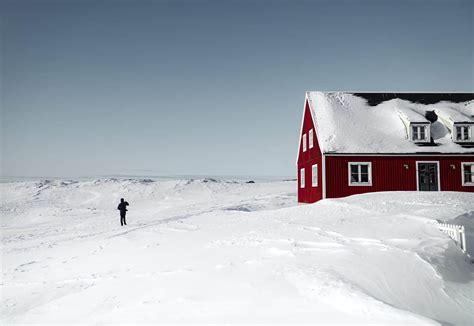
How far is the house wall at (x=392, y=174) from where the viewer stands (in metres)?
21.7

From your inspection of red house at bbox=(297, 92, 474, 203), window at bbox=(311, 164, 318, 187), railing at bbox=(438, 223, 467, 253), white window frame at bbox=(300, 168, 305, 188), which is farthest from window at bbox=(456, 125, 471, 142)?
railing at bbox=(438, 223, 467, 253)

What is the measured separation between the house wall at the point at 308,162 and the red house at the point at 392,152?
0.23 feet

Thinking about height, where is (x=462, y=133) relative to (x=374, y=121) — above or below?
below

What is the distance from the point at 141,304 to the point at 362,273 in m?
4.22

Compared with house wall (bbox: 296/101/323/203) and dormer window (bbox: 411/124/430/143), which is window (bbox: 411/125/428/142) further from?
house wall (bbox: 296/101/323/203)

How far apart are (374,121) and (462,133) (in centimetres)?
550

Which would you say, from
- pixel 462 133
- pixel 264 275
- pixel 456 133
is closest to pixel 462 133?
pixel 462 133

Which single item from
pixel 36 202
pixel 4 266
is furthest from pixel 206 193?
pixel 4 266

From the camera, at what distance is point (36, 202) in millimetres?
38344

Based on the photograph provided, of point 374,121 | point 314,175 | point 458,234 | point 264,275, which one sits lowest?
point 264,275

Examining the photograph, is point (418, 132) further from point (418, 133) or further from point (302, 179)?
point (302, 179)

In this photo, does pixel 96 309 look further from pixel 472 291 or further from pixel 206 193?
pixel 206 193

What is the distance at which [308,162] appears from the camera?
1004 inches

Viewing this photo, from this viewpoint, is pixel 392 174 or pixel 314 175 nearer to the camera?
pixel 392 174
